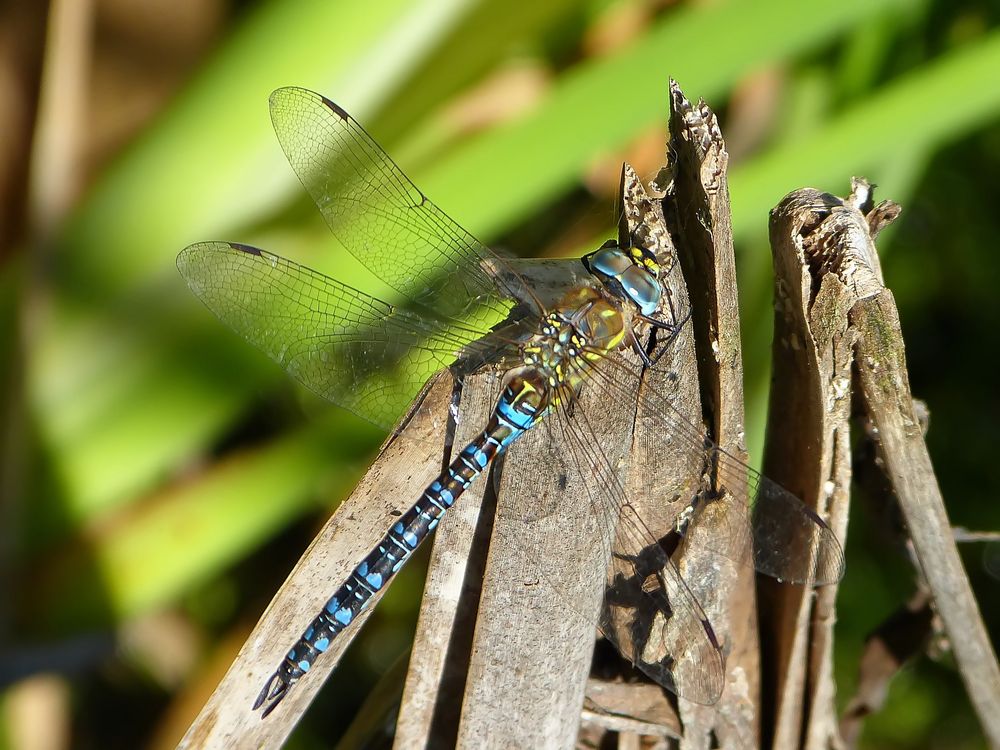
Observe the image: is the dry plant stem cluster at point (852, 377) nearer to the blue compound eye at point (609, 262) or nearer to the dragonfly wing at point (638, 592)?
the dragonfly wing at point (638, 592)

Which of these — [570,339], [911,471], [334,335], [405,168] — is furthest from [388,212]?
[911,471]

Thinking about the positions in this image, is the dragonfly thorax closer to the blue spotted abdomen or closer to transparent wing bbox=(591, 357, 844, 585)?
the blue spotted abdomen

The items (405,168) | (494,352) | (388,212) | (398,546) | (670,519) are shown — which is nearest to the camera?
(670,519)

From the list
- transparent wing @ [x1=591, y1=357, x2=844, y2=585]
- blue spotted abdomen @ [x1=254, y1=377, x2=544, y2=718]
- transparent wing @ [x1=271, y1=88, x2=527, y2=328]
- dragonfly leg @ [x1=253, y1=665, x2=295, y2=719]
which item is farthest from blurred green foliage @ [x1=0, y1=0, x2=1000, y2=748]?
dragonfly leg @ [x1=253, y1=665, x2=295, y2=719]

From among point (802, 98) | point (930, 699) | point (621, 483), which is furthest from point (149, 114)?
point (930, 699)

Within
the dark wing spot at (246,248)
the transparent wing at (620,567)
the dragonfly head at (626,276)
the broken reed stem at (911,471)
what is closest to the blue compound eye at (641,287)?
the dragonfly head at (626,276)

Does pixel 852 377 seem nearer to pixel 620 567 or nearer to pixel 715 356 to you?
pixel 715 356
